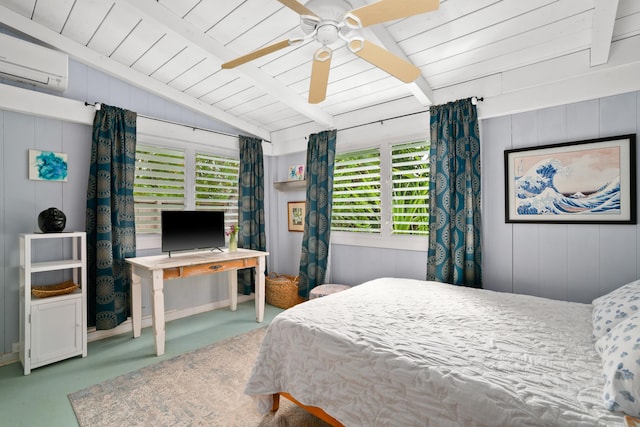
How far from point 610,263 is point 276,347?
240cm

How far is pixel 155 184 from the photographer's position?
3367 millimetres

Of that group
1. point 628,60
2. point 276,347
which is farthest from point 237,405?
point 628,60

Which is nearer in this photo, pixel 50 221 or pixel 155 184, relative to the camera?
pixel 50 221

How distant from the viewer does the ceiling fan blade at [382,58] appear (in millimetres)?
1735

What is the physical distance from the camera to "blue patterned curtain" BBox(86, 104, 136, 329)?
112 inches

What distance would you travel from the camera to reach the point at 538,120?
99.4 inches

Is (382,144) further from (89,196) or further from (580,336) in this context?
→ (89,196)

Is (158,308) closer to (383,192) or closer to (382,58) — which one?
(383,192)

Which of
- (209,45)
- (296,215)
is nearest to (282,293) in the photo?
(296,215)

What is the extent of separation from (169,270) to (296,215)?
1.87 metres

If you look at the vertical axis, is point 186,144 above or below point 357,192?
above

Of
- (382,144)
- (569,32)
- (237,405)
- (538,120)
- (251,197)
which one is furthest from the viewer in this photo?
(251,197)

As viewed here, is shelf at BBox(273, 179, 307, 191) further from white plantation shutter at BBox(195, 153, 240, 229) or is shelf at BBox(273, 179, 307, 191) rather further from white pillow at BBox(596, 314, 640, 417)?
white pillow at BBox(596, 314, 640, 417)

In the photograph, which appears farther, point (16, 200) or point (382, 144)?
point (382, 144)
